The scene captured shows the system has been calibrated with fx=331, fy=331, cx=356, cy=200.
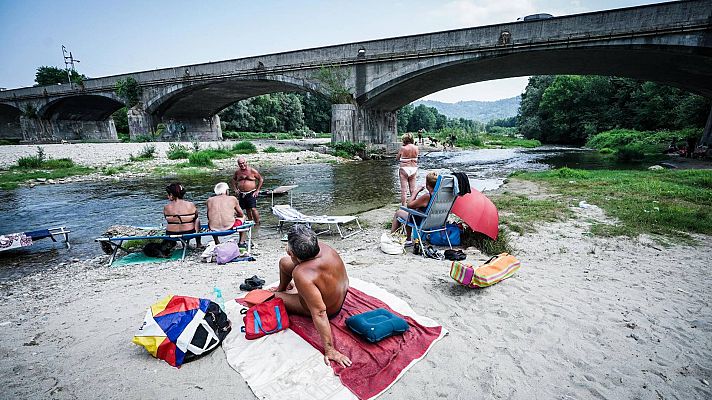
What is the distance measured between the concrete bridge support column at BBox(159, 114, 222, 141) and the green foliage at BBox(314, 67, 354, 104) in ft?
70.2

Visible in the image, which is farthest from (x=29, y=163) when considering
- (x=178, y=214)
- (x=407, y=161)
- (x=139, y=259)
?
(x=407, y=161)

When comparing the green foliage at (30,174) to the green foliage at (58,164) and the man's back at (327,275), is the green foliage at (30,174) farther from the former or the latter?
the man's back at (327,275)

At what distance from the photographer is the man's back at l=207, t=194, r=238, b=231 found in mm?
5738

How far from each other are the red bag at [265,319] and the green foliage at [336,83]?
23.9 meters

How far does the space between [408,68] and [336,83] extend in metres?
5.57

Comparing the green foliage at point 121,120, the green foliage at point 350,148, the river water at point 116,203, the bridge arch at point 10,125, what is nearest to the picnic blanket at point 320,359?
the river water at point 116,203

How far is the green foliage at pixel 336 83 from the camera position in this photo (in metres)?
24.9

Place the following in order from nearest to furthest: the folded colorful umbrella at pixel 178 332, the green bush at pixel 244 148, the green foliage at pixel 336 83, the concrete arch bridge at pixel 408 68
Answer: the folded colorful umbrella at pixel 178 332 → the concrete arch bridge at pixel 408 68 → the green bush at pixel 244 148 → the green foliage at pixel 336 83

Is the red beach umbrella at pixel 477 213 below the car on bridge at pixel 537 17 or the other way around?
below

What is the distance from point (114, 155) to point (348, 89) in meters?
16.0

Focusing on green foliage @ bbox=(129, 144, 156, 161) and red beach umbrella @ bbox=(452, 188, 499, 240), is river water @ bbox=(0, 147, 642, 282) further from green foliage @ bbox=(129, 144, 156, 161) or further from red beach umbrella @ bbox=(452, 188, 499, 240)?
green foliage @ bbox=(129, 144, 156, 161)

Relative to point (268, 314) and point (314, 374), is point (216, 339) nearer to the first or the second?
point (268, 314)

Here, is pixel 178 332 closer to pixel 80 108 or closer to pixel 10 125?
pixel 80 108

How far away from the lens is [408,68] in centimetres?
2286
